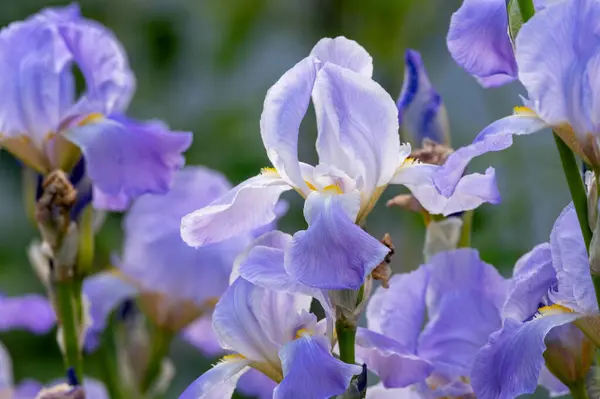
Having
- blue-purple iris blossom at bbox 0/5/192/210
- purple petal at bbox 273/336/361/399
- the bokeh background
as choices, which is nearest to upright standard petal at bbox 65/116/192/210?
blue-purple iris blossom at bbox 0/5/192/210

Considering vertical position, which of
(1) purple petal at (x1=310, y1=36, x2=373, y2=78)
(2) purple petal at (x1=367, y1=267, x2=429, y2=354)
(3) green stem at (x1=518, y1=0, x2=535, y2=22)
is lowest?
(2) purple petal at (x1=367, y1=267, x2=429, y2=354)

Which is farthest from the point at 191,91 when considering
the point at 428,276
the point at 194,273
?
the point at 428,276

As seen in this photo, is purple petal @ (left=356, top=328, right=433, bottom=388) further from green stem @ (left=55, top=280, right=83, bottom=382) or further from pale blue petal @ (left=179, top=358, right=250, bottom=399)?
green stem @ (left=55, top=280, right=83, bottom=382)

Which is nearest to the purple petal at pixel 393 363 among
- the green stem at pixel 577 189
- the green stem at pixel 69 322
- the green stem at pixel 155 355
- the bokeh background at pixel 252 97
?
the green stem at pixel 577 189

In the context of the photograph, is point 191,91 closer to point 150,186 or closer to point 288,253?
point 150,186

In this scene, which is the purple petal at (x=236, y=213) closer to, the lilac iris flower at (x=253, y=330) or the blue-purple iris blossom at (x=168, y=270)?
the lilac iris flower at (x=253, y=330)

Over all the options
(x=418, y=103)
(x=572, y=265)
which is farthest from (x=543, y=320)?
(x=418, y=103)
